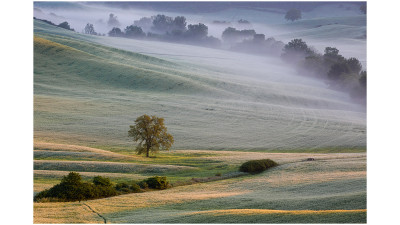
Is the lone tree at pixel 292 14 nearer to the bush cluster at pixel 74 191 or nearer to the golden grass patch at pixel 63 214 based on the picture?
the bush cluster at pixel 74 191

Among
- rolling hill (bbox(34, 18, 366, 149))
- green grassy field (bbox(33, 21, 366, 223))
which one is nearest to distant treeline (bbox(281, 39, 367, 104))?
rolling hill (bbox(34, 18, 366, 149))

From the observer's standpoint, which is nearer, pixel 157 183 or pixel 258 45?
pixel 157 183

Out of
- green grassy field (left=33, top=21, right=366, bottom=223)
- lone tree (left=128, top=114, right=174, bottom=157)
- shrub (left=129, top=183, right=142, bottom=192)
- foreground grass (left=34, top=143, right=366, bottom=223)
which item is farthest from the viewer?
lone tree (left=128, top=114, right=174, bottom=157)

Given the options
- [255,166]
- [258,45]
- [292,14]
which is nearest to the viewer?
[255,166]

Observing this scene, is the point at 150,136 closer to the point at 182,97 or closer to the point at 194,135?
the point at 194,135

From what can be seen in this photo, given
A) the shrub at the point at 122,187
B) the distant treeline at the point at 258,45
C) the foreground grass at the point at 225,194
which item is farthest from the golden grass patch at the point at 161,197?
the distant treeline at the point at 258,45

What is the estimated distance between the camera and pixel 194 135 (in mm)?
35219

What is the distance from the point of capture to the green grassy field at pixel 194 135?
14.8 meters

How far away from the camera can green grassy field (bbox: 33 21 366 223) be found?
14.8m

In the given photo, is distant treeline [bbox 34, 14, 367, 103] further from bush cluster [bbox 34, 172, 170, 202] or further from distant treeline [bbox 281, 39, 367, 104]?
bush cluster [bbox 34, 172, 170, 202]

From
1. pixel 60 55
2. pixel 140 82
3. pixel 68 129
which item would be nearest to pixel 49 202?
pixel 68 129

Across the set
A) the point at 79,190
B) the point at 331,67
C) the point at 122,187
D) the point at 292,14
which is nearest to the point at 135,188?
the point at 122,187
